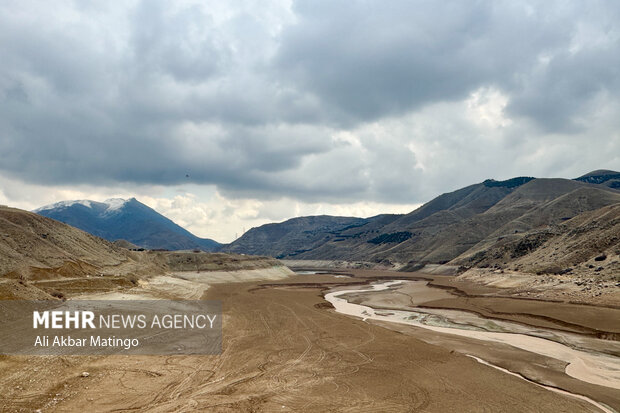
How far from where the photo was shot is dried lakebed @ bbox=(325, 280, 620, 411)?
1035 inches

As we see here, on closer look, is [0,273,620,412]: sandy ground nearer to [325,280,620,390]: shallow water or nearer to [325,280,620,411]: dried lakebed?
[325,280,620,411]: dried lakebed

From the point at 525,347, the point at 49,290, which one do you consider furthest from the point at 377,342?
the point at 49,290

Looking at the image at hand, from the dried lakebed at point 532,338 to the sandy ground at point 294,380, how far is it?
5.91ft

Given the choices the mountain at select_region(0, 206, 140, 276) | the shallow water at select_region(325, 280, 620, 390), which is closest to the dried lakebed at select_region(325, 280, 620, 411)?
the shallow water at select_region(325, 280, 620, 390)

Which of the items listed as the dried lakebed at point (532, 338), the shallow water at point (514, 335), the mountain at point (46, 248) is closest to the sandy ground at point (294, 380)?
the dried lakebed at point (532, 338)

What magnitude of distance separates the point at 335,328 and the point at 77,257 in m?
51.4

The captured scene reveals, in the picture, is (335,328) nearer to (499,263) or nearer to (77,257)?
(77,257)

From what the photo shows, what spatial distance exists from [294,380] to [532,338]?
2685 centimetres

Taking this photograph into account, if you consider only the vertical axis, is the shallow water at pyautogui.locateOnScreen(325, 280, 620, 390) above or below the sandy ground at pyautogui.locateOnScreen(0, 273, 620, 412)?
below

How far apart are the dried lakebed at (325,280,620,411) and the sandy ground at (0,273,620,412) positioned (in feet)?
5.91

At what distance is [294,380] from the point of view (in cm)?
2409

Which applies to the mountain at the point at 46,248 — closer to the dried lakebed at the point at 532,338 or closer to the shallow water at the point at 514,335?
the shallow water at the point at 514,335

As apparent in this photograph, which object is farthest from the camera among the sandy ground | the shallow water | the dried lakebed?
the dried lakebed

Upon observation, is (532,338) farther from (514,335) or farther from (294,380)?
(294,380)
